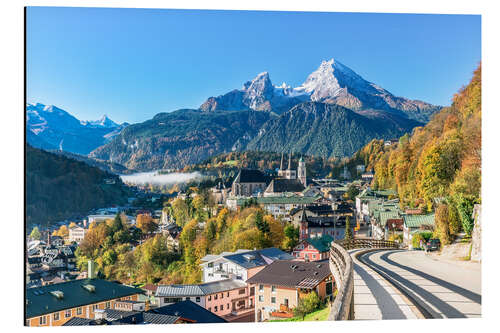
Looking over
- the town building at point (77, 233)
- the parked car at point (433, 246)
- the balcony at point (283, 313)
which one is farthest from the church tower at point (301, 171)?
the parked car at point (433, 246)

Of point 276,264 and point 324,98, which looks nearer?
point 276,264

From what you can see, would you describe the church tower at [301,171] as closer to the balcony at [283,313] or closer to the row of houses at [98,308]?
the row of houses at [98,308]

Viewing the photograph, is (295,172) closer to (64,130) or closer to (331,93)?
(331,93)

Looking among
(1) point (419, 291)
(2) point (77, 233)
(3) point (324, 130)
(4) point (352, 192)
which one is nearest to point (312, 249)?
(4) point (352, 192)

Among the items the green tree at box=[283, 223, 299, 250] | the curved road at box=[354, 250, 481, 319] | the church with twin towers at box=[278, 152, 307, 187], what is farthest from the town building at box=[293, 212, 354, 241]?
the curved road at box=[354, 250, 481, 319]

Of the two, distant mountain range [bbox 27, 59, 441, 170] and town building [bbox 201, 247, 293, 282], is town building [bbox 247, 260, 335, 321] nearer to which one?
town building [bbox 201, 247, 293, 282]
